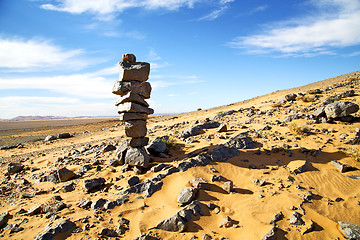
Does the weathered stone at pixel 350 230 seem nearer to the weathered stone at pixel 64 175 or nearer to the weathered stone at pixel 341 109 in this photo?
the weathered stone at pixel 341 109

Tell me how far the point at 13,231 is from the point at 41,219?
69cm

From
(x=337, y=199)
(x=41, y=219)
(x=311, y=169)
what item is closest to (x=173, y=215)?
(x=41, y=219)

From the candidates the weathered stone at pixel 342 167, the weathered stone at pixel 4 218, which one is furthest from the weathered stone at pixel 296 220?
the weathered stone at pixel 4 218

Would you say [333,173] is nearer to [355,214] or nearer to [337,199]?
[337,199]

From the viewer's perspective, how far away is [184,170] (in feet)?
25.7

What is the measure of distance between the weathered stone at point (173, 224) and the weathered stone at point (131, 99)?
17.8 feet

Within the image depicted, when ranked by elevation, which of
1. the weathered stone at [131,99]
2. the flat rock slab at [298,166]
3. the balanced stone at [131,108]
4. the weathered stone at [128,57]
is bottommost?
the flat rock slab at [298,166]

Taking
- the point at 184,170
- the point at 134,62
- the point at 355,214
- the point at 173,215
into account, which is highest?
the point at 134,62

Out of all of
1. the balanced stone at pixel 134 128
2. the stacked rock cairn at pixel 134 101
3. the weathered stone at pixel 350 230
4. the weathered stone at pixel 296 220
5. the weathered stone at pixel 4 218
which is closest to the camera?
the weathered stone at pixel 350 230

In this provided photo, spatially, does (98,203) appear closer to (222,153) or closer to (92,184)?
(92,184)

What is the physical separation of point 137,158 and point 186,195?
334 cm

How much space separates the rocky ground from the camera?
5.29 m

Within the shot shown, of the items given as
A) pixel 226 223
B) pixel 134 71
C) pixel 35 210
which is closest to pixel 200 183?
pixel 226 223

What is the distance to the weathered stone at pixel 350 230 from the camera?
466cm
